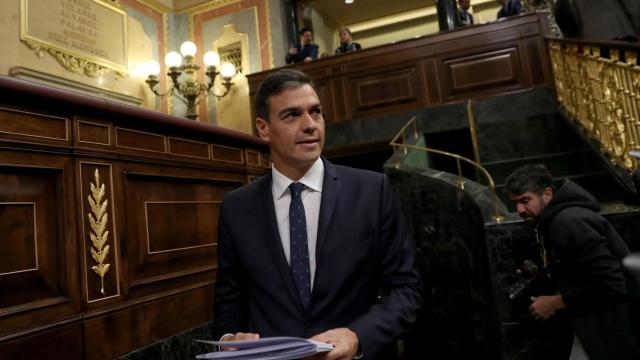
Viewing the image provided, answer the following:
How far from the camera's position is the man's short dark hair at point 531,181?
2172 mm

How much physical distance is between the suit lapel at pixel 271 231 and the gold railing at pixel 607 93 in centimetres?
270

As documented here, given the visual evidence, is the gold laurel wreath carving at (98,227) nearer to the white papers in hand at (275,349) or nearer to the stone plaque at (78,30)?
the white papers in hand at (275,349)

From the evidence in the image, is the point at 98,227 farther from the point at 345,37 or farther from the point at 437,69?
the point at 345,37

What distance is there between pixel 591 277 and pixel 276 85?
154 centimetres

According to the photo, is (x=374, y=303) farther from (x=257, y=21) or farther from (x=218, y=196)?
(x=257, y=21)

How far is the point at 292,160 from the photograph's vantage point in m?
1.28

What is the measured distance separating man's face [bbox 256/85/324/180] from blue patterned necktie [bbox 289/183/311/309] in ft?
0.47

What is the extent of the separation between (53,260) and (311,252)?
1.14 m

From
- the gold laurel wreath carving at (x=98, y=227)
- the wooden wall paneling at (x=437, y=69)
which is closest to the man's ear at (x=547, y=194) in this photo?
the gold laurel wreath carving at (x=98, y=227)

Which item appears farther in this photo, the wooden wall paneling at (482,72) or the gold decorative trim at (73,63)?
the gold decorative trim at (73,63)

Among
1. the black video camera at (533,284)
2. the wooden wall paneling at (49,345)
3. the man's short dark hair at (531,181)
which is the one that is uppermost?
the man's short dark hair at (531,181)

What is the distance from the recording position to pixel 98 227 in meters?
1.87

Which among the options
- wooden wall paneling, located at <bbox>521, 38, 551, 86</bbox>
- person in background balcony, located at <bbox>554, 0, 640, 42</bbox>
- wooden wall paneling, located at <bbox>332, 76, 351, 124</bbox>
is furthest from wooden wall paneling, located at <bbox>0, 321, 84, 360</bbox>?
wooden wall paneling, located at <bbox>521, 38, 551, 86</bbox>

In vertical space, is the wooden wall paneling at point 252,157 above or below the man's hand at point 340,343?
above
